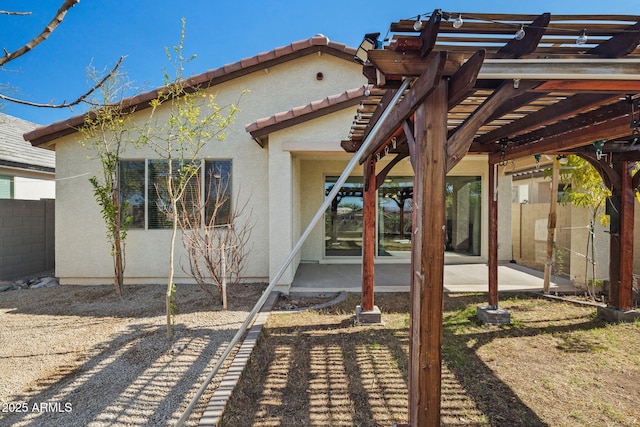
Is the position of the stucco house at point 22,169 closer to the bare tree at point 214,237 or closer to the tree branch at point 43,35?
the bare tree at point 214,237

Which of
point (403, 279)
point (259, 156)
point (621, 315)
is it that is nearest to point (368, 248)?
point (403, 279)

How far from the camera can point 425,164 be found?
203cm

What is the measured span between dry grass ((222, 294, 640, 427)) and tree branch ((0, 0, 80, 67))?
306 centimetres

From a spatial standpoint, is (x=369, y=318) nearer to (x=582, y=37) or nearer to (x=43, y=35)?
(x=582, y=37)

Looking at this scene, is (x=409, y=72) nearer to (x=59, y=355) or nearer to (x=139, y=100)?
(x=59, y=355)

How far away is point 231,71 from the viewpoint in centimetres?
750

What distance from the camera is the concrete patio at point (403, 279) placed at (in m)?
6.68

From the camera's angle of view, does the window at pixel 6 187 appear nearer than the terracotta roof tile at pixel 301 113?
No

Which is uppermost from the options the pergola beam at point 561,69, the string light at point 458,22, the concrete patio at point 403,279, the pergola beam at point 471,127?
the string light at point 458,22

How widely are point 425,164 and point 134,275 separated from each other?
7.43 m

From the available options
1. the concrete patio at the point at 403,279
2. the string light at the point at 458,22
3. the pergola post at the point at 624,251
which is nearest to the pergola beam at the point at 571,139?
the pergola post at the point at 624,251

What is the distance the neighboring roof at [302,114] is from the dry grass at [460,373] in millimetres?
3629

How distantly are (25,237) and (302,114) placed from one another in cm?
835

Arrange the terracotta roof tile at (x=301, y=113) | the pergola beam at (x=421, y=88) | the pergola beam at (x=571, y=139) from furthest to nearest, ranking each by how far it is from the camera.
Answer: the terracotta roof tile at (x=301, y=113)
the pergola beam at (x=571, y=139)
the pergola beam at (x=421, y=88)
